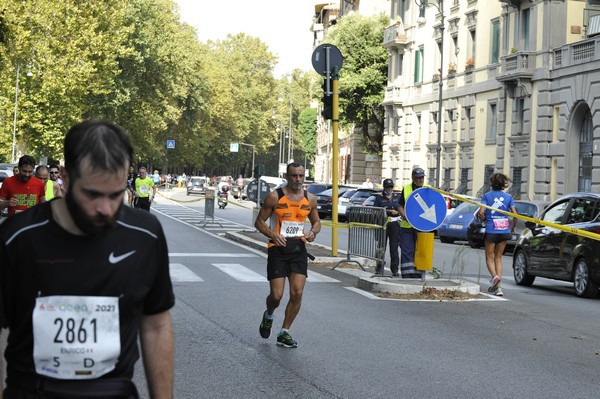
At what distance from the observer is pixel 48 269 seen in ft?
11.7

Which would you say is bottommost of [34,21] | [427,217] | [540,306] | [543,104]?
[540,306]

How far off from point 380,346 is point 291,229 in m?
1.38

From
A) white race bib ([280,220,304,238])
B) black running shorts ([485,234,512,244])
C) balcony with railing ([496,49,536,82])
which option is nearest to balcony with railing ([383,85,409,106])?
balcony with railing ([496,49,536,82])

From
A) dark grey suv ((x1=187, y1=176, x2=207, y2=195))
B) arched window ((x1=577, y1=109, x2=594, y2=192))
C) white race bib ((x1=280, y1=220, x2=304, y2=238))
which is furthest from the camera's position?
dark grey suv ((x1=187, y1=176, x2=207, y2=195))

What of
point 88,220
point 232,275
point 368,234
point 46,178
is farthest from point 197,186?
point 88,220

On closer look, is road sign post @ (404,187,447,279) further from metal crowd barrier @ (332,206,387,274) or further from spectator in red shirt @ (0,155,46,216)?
spectator in red shirt @ (0,155,46,216)

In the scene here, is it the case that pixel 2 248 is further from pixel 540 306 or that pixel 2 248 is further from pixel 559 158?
pixel 559 158

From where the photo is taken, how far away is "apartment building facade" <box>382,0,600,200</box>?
41.0 meters

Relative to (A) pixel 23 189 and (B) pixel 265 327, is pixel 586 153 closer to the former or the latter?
(A) pixel 23 189

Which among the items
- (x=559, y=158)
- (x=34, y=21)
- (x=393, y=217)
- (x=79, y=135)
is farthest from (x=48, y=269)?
(x=34, y=21)

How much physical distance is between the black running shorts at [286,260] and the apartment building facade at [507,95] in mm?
28220

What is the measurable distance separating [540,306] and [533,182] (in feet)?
93.3

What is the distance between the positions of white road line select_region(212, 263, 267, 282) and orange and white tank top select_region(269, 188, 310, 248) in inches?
263

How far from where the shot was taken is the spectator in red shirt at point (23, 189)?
16.2 metres
